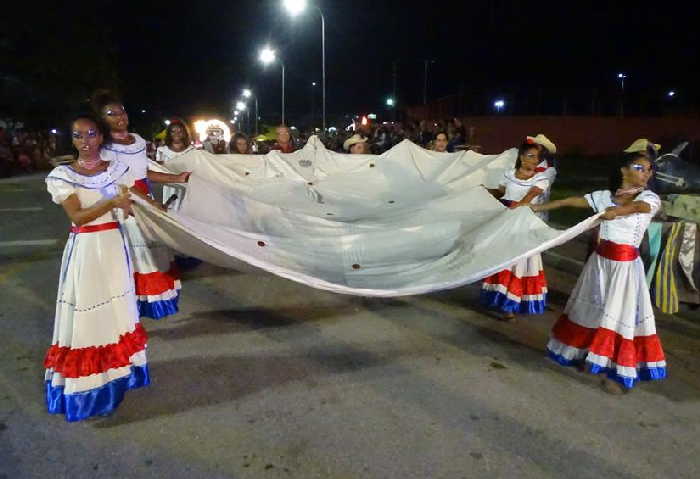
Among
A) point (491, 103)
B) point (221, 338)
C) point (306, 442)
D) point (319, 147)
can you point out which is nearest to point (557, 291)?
point (319, 147)

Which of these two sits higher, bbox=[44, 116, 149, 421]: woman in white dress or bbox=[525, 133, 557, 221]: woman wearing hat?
bbox=[525, 133, 557, 221]: woman wearing hat

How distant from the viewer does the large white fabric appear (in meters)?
4.26

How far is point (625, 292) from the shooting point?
4.20 m

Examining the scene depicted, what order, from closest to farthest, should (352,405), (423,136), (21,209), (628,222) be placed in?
1. (352,405)
2. (628,222)
3. (423,136)
4. (21,209)

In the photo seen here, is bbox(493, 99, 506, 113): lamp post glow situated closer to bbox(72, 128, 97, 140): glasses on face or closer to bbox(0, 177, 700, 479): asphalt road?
bbox(0, 177, 700, 479): asphalt road

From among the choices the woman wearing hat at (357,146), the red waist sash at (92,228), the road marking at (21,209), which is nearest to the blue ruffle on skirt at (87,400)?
the red waist sash at (92,228)

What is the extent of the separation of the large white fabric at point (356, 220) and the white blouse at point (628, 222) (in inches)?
6.7

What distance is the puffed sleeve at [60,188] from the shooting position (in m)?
3.45

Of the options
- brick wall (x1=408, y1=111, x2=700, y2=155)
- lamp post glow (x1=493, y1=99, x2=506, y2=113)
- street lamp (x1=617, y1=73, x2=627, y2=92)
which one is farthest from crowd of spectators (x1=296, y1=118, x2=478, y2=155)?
street lamp (x1=617, y1=73, x2=627, y2=92)

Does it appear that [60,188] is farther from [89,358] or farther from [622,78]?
[622,78]

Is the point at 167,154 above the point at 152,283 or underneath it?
above

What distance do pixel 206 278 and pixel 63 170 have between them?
405cm

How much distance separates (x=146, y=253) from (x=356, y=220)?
1949 millimetres

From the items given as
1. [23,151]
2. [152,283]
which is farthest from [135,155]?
[23,151]
